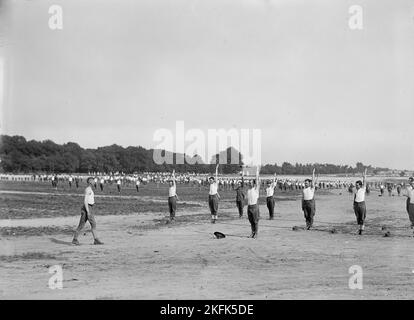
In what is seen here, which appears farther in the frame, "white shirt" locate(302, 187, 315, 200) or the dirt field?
"white shirt" locate(302, 187, 315, 200)

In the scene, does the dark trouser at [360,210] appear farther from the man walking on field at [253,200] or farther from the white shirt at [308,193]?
the man walking on field at [253,200]

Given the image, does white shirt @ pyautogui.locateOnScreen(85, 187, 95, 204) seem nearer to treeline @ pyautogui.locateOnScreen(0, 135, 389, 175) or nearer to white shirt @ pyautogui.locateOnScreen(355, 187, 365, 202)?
white shirt @ pyautogui.locateOnScreen(355, 187, 365, 202)

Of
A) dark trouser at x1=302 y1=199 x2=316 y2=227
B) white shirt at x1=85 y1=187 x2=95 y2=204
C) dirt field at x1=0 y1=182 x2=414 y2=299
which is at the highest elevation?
white shirt at x1=85 y1=187 x2=95 y2=204

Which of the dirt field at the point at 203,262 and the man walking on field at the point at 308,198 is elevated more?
the man walking on field at the point at 308,198

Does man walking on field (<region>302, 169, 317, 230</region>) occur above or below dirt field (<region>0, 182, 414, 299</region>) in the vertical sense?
above

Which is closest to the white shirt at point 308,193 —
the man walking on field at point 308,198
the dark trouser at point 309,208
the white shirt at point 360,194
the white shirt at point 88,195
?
Answer: the man walking on field at point 308,198

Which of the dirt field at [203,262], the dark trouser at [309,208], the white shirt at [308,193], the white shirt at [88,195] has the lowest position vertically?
the dirt field at [203,262]

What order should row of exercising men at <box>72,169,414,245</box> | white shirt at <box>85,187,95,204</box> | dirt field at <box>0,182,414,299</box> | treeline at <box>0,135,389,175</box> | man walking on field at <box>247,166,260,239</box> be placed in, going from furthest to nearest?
treeline at <box>0,135,389,175</box>
man walking on field at <box>247,166,260,239</box>
row of exercising men at <box>72,169,414,245</box>
white shirt at <box>85,187,95,204</box>
dirt field at <box>0,182,414,299</box>

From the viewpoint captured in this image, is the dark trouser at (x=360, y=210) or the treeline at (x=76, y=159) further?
the treeline at (x=76, y=159)

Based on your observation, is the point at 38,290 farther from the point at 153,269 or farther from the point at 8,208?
the point at 8,208

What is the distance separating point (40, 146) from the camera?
128m

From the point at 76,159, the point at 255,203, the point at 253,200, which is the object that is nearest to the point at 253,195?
the point at 253,200

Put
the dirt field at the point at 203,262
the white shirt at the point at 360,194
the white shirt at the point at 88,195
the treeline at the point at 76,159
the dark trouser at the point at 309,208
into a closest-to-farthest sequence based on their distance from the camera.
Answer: the dirt field at the point at 203,262
the white shirt at the point at 88,195
the white shirt at the point at 360,194
the dark trouser at the point at 309,208
the treeline at the point at 76,159

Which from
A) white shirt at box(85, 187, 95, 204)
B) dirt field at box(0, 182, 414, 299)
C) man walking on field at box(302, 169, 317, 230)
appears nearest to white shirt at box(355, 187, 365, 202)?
dirt field at box(0, 182, 414, 299)
